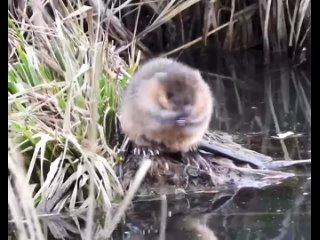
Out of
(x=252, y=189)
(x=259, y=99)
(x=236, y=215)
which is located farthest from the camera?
(x=259, y=99)

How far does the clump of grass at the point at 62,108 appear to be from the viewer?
249 cm

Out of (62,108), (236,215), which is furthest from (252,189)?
(62,108)

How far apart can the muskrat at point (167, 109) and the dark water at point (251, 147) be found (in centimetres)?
23

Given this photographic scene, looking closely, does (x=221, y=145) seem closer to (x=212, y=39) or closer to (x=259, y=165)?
(x=259, y=165)

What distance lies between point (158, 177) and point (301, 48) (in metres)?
2.02

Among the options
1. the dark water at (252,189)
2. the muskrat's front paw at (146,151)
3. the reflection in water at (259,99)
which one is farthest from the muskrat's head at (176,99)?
the reflection in water at (259,99)

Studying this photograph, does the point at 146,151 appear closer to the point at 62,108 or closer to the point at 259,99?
the point at 62,108

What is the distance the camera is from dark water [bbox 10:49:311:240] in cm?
229

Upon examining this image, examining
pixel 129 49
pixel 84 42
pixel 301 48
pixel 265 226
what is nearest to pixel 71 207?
pixel 265 226

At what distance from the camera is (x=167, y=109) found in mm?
2611

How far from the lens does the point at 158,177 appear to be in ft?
8.74

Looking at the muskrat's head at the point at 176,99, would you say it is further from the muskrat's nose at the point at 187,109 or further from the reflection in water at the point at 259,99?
the reflection in water at the point at 259,99

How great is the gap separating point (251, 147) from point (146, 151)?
443 mm

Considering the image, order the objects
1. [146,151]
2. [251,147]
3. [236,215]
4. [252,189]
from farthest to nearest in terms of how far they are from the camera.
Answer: [251,147] < [146,151] < [252,189] < [236,215]
